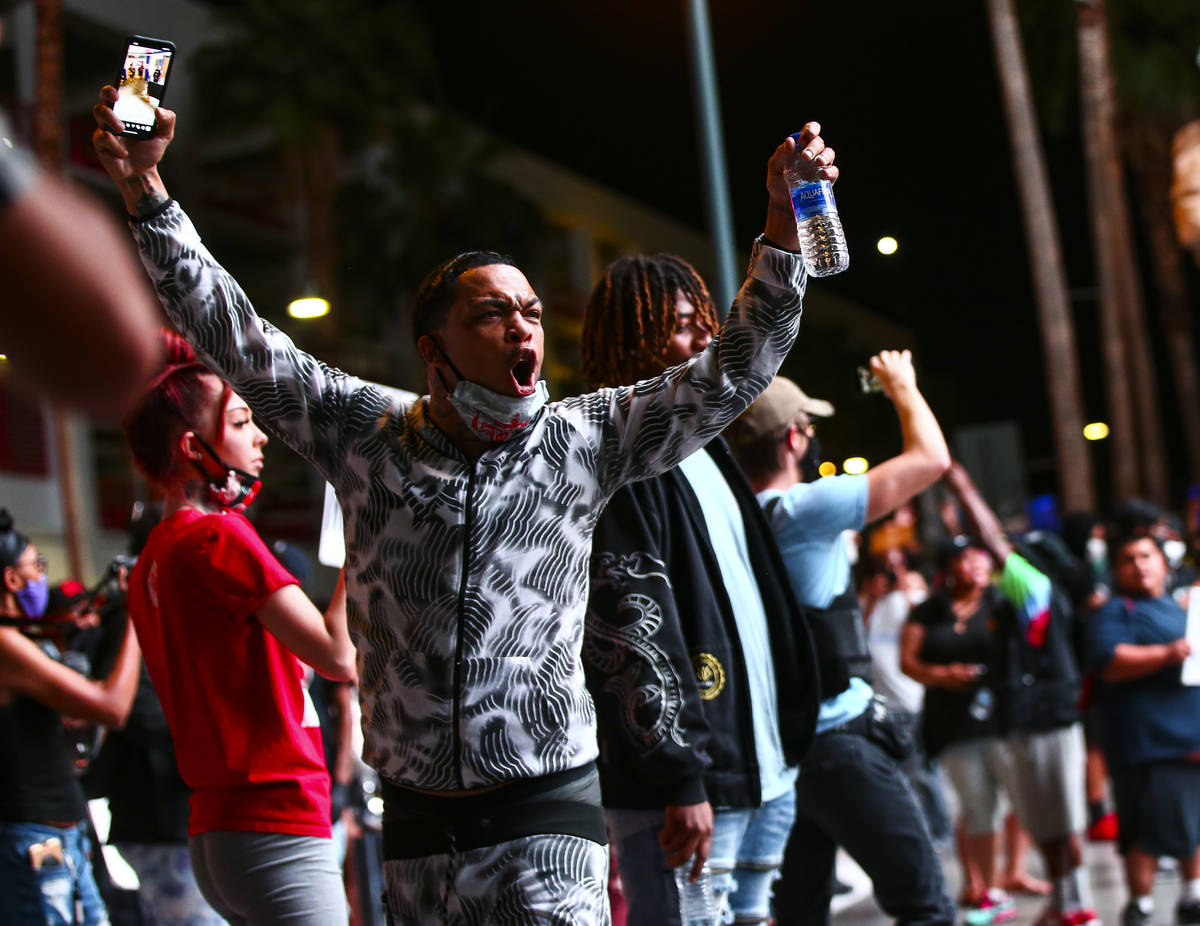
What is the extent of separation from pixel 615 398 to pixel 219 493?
112 centimetres

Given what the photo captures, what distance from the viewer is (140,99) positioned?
2.75 m

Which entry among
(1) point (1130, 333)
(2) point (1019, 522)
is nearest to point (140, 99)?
(2) point (1019, 522)

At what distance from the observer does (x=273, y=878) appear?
129 inches

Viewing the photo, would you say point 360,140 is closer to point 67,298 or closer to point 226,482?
point 226,482

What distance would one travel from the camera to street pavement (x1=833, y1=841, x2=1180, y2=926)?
7855 mm

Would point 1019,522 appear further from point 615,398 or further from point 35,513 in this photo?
point 35,513

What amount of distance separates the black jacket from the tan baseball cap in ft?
1.29

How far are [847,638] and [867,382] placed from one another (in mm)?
704

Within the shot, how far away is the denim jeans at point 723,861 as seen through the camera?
3.56m

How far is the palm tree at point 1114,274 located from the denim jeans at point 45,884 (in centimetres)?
2091

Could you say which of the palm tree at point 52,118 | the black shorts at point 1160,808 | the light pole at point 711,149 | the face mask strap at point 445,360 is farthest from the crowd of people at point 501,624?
the palm tree at point 52,118

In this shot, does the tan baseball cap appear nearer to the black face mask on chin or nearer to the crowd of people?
the crowd of people

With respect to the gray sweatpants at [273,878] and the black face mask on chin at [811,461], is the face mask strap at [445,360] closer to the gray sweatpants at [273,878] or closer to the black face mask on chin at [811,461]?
the gray sweatpants at [273,878]

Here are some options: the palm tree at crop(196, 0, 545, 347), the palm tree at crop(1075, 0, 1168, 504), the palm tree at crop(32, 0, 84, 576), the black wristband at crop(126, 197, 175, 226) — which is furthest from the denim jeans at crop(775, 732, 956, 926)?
the palm tree at crop(196, 0, 545, 347)
